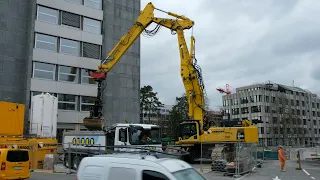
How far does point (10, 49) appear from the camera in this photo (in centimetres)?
3092

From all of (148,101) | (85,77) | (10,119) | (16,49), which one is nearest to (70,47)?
(85,77)

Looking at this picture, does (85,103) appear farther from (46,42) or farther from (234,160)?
(234,160)

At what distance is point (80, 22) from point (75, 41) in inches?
84.4

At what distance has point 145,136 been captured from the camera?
19062 millimetres

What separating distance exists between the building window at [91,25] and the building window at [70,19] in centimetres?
68

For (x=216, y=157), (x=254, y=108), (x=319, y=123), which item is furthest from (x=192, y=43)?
(x=319, y=123)

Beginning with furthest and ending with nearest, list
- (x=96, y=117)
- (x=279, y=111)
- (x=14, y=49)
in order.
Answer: (x=279, y=111)
(x=14, y=49)
(x=96, y=117)

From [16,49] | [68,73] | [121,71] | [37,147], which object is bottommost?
[37,147]

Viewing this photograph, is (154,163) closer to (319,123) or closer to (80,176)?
(80,176)

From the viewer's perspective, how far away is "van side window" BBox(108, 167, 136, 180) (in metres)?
5.44

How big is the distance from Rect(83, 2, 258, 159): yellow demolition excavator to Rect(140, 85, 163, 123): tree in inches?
2088

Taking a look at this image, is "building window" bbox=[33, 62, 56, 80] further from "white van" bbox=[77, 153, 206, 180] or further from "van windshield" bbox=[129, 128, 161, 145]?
"white van" bbox=[77, 153, 206, 180]

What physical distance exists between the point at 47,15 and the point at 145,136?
63.9 feet

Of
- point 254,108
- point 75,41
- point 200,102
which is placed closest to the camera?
point 200,102
